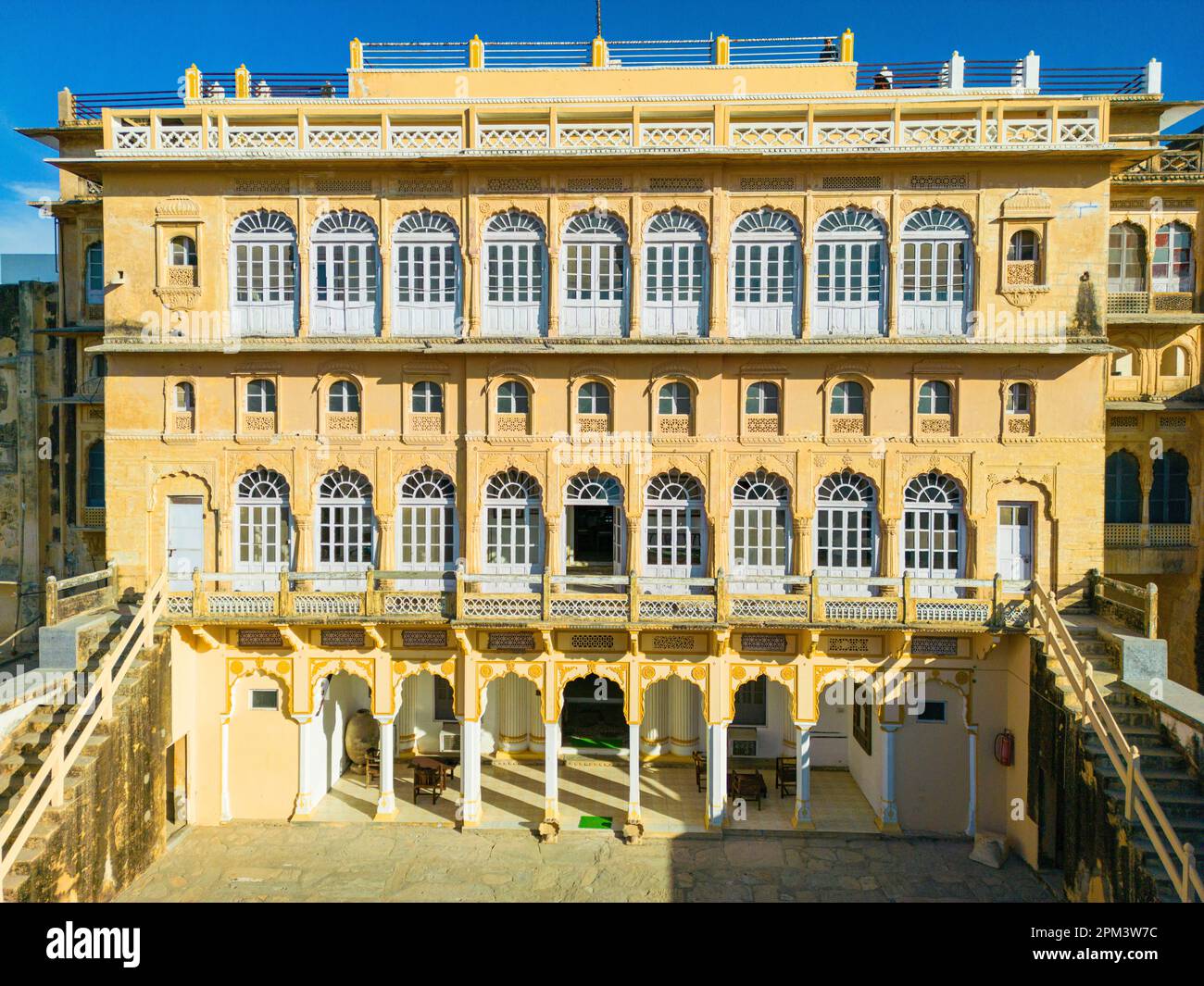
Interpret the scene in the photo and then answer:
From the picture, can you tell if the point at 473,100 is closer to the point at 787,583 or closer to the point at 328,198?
the point at 328,198

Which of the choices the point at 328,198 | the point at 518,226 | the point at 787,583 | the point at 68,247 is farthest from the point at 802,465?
the point at 68,247

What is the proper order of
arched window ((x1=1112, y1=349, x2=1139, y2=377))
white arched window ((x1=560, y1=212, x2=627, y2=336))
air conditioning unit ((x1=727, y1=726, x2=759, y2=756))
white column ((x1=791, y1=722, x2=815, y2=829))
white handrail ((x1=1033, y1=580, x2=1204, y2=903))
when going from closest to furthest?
white handrail ((x1=1033, y1=580, x2=1204, y2=903)), white column ((x1=791, y1=722, x2=815, y2=829)), white arched window ((x1=560, y1=212, x2=627, y2=336)), arched window ((x1=1112, y1=349, x2=1139, y2=377)), air conditioning unit ((x1=727, y1=726, x2=759, y2=756))

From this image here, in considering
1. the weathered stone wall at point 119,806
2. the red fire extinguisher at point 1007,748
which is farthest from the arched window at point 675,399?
the weathered stone wall at point 119,806

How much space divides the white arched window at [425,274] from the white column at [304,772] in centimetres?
916

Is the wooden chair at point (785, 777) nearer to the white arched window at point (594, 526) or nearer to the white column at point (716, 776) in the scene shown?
the white column at point (716, 776)

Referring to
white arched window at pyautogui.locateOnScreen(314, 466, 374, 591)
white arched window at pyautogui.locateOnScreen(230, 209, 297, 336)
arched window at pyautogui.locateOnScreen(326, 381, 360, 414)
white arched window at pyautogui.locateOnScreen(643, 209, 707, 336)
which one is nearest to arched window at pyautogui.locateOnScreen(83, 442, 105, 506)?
white arched window at pyautogui.locateOnScreen(230, 209, 297, 336)

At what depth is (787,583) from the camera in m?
17.4

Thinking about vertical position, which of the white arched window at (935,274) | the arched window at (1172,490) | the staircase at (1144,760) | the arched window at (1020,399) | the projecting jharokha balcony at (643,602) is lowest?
the staircase at (1144,760)

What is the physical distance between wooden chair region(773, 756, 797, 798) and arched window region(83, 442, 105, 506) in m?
20.2

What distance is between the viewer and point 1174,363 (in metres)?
20.3

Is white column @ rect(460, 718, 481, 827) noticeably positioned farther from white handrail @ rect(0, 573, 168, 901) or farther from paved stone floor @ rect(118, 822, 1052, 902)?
white handrail @ rect(0, 573, 168, 901)

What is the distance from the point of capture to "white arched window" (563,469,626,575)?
706 inches

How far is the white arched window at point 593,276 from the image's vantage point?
57.6ft

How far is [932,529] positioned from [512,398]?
10001 millimetres
